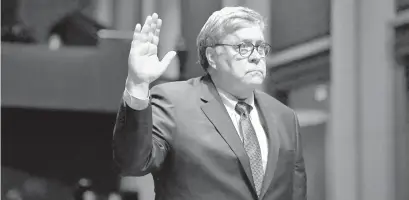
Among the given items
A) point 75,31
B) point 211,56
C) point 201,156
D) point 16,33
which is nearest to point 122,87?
point 75,31

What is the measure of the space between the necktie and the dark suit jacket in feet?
0.05

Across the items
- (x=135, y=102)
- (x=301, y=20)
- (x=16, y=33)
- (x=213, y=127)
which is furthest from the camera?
(x=301, y=20)

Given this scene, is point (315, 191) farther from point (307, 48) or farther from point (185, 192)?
point (185, 192)

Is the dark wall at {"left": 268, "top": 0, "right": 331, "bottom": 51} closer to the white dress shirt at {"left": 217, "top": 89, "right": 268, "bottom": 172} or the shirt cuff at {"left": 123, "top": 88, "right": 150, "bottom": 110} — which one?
the white dress shirt at {"left": 217, "top": 89, "right": 268, "bottom": 172}

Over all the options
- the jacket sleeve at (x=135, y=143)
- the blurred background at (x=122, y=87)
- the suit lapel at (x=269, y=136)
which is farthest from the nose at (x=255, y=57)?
the blurred background at (x=122, y=87)

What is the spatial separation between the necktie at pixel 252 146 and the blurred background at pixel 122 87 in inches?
32.3

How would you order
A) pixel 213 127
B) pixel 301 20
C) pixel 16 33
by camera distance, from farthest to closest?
pixel 301 20
pixel 16 33
pixel 213 127

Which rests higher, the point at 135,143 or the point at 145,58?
the point at 145,58

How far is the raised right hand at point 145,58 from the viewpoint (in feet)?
3.79

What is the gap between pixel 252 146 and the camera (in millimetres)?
1291

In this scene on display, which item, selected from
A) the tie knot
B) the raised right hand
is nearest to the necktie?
the tie knot

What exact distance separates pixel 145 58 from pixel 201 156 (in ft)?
0.69

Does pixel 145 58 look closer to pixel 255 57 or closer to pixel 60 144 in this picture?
pixel 255 57

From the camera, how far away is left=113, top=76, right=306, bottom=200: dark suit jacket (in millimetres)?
1243
